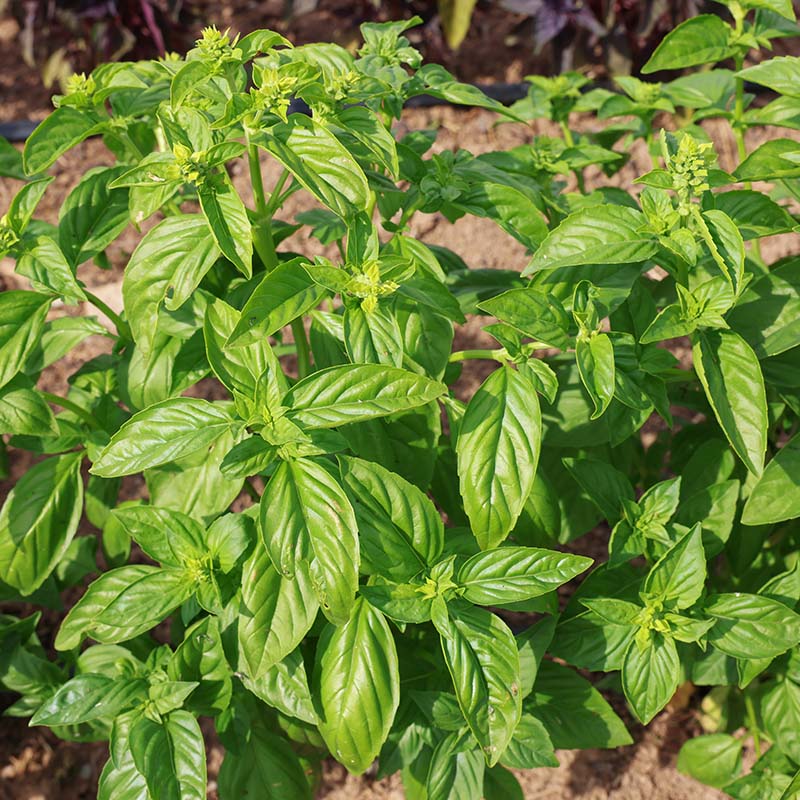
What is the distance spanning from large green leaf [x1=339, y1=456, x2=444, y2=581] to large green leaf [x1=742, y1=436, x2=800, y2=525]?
2.03 ft

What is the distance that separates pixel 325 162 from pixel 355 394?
390 mm

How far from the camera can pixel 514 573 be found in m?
1.60

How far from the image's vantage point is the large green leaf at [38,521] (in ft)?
Result: 6.29

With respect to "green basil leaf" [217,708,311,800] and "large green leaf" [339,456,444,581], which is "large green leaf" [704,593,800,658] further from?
"green basil leaf" [217,708,311,800]

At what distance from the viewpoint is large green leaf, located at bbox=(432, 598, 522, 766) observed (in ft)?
5.01

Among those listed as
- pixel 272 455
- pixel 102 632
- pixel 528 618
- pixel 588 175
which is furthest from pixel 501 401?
pixel 588 175

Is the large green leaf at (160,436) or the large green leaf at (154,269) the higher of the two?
the large green leaf at (154,269)

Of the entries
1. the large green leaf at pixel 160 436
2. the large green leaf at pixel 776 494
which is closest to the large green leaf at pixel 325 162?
the large green leaf at pixel 160 436

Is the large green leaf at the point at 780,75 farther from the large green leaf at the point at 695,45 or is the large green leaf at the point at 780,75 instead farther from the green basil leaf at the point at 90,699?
the green basil leaf at the point at 90,699

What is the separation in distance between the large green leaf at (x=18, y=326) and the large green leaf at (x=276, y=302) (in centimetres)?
49

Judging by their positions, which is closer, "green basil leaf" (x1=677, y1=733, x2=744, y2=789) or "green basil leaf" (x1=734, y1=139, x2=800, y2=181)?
"green basil leaf" (x1=734, y1=139, x2=800, y2=181)

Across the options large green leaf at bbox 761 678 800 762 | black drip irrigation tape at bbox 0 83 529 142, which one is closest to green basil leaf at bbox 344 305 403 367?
large green leaf at bbox 761 678 800 762

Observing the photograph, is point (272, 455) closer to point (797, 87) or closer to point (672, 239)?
point (672, 239)

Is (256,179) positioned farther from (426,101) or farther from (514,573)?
(426,101)
